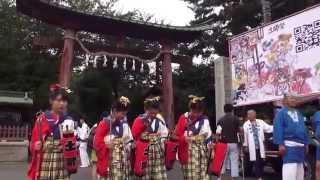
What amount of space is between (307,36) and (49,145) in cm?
746

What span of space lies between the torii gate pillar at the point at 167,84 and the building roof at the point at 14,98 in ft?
23.8

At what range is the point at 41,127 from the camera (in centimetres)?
643

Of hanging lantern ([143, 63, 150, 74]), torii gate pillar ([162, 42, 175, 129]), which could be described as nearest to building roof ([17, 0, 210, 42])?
torii gate pillar ([162, 42, 175, 129])

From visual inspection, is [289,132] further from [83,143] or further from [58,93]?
[83,143]

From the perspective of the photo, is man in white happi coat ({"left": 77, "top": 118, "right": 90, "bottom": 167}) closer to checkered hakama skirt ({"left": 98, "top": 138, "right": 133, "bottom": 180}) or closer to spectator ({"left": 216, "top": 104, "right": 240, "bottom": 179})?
spectator ({"left": 216, "top": 104, "right": 240, "bottom": 179})

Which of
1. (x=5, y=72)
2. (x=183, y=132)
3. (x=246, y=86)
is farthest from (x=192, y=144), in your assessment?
(x=5, y=72)

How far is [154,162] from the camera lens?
796 cm

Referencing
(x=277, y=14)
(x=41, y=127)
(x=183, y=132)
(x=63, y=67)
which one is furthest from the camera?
(x=277, y=14)

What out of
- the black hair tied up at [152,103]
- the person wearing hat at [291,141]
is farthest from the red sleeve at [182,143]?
the person wearing hat at [291,141]

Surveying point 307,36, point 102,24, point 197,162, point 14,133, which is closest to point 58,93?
point 197,162

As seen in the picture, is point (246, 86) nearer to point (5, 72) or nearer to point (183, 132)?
point (183, 132)

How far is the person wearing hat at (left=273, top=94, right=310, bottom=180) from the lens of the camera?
7.68 metres

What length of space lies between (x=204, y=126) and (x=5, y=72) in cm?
1990

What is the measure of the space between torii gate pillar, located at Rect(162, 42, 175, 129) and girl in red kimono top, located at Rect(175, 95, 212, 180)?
12.2 m
